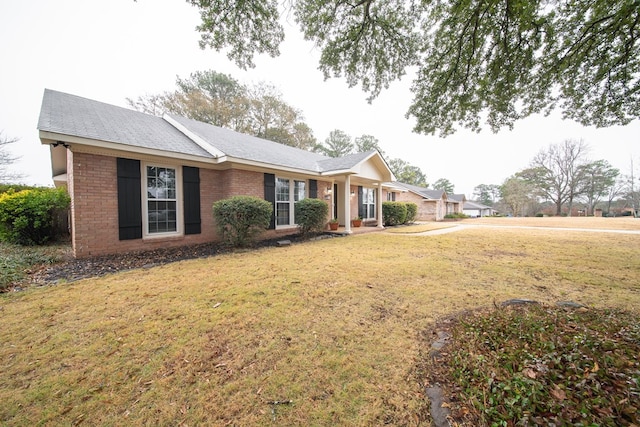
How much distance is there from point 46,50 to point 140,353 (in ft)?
49.1

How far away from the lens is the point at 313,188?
1115 cm

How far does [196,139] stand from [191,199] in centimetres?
246

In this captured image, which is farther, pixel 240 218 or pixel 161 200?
pixel 161 200

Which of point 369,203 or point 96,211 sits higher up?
point 369,203

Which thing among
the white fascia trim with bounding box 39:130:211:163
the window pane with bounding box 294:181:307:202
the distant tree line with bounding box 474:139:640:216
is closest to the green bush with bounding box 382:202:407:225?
the window pane with bounding box 294:181:307:202

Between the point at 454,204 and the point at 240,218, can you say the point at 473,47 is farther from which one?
the point at 454,204

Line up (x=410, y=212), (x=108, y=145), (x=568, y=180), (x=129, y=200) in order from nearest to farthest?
(x=108, y=145)
(x=129, y=200)
(x=410, y=212)
(x=568, y=180)

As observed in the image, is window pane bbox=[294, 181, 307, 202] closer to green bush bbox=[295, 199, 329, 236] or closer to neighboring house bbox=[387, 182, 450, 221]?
green bush bbox=[295, 199, 329, 236]

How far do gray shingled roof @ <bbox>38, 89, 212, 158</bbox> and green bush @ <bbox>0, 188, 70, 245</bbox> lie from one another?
2.89m

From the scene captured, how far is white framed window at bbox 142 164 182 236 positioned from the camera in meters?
6.94

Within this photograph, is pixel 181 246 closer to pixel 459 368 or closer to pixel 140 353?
pixel 140 353

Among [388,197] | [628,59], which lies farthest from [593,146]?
[628,59]

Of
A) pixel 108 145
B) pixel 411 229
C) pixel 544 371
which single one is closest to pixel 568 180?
pixel 411 229

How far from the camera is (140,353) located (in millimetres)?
2293
